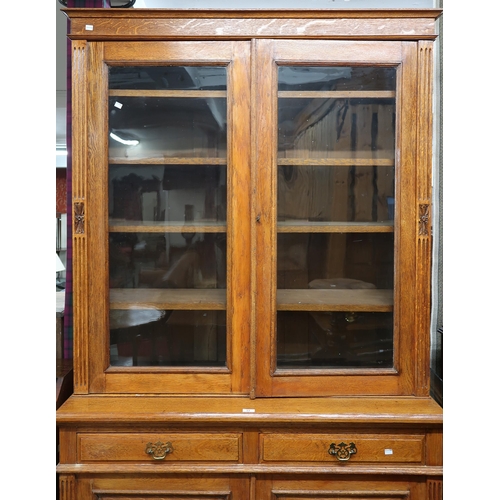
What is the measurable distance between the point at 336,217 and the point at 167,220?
0.47m

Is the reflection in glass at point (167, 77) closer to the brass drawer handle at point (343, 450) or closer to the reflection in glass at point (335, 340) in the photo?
the reflection in glass at point (335, 340)

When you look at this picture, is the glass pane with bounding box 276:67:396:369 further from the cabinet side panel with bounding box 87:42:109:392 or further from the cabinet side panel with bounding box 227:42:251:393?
the cabinet side panel with bounding box 87:42:109:392

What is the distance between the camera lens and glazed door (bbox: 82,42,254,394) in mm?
1148

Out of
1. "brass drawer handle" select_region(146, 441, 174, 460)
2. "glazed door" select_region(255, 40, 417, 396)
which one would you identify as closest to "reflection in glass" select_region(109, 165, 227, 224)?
"glazed door" select_region(255, 40, 417, 396)

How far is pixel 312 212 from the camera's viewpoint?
1202mm

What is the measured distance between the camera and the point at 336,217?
121cm

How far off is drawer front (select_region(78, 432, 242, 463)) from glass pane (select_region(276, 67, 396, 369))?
26 centimetres

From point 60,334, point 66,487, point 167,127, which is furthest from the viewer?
point 60,334

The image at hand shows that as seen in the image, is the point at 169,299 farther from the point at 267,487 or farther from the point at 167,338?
the point at 267,487

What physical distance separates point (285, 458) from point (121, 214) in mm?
770

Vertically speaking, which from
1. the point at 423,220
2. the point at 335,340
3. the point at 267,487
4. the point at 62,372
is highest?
the point at 423,220

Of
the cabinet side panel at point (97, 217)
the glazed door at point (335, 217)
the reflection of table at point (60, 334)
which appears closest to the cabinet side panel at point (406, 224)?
the glazed door at point (335, 217)

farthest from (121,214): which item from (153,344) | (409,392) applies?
(409,392)

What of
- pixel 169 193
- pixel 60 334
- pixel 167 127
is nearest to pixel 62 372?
pixel 60 334
